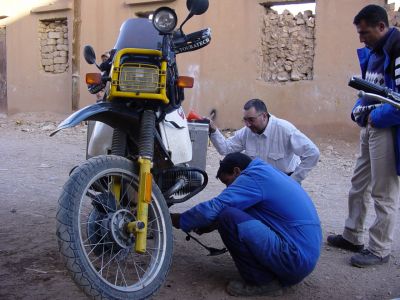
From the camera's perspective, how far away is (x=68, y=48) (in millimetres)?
13617

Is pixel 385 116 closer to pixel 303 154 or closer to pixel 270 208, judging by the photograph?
pixel 303 154

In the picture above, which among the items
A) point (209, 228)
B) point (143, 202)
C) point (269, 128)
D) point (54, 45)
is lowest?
point (209, 228)

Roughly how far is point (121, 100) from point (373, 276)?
77.8 inches

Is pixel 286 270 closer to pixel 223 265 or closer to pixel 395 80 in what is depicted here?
pixel 223 265

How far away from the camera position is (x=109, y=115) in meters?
2.88

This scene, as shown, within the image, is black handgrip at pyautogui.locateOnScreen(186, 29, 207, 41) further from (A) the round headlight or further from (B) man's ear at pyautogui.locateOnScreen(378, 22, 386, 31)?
(B) man's ear at pyautogui.locateOnScreen(378, 22, 386, 31)

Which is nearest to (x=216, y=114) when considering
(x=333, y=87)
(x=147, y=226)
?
(x=333, y=87)

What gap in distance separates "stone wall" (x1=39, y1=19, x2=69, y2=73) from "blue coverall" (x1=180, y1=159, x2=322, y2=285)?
1145cm

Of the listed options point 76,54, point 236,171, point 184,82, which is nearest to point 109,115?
point 184,82

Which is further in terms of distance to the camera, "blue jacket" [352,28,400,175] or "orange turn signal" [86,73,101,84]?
"blue jacket" [352,28,400,175]

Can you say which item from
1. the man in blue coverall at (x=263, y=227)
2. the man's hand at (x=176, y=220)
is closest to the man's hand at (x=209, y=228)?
the man in blue coverall at (x=263, y=227)

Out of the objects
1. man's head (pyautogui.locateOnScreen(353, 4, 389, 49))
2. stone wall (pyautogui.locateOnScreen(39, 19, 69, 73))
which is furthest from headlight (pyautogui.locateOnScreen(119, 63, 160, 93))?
stone wall (pyautogui.locateOnScreen(39, 19, 69, 73))

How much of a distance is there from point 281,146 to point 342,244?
0.88 meters

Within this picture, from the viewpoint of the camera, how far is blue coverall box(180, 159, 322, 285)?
9.34ft
